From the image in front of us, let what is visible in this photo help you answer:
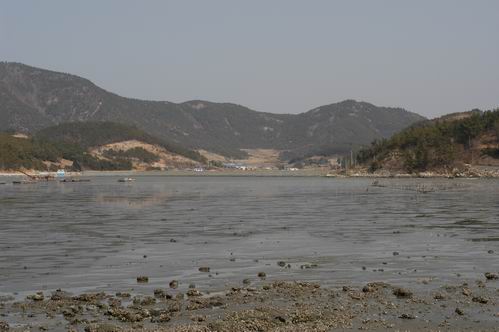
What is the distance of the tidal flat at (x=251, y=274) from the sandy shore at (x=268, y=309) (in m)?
0.05

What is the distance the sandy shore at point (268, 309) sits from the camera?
22234 mm

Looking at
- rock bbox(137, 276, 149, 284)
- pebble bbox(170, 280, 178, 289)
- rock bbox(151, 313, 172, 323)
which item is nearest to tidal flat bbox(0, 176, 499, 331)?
rock bbox(151, 313, 172, 323)

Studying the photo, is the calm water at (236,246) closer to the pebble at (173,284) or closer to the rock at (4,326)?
the pebble at (173,284)

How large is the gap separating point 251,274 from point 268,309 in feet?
28.8

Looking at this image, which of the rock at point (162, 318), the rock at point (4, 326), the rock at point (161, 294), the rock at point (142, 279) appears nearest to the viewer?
the rock at point (4, 326)

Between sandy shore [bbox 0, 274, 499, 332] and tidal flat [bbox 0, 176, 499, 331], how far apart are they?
2.0 inches

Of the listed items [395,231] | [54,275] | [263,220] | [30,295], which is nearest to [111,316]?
[30,295]

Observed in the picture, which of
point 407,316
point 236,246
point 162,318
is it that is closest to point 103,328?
point 162,318

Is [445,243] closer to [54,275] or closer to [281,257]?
[281,257]

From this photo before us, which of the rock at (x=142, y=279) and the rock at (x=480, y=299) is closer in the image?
the rock at (x=480, y=299)

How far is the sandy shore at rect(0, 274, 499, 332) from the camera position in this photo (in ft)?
72.9

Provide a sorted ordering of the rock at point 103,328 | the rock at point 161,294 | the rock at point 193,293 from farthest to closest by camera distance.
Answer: the rock at point 193,293
the rock at point 161,294
the rock at point 103,328

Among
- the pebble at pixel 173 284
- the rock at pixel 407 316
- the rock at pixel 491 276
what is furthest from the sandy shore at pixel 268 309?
the rock at pixel 491 276

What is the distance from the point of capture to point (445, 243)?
44.0 meters
